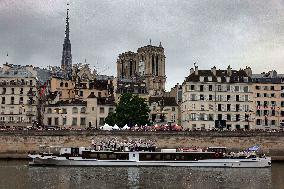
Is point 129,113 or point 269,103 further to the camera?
point 269,103

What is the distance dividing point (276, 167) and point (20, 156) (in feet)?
131

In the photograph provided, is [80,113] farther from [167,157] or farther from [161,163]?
[161,163]

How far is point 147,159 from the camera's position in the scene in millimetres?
74312

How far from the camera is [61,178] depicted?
57.4m

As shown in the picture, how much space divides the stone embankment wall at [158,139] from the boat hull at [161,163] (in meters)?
15.0

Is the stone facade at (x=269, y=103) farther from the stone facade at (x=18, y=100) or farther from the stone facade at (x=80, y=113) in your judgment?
the stone facade at (x=18, y=100)

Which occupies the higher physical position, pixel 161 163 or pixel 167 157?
pixel 167 157

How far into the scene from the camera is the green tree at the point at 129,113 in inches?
4200

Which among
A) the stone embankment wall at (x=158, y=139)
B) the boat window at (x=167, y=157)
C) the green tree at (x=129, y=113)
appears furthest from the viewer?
the green tree at (x=129, y=113)

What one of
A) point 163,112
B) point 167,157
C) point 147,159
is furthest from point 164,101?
point 147,159

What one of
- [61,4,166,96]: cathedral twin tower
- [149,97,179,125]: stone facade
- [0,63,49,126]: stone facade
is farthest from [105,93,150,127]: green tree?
[61,4,166,96]: cathedral twin tower

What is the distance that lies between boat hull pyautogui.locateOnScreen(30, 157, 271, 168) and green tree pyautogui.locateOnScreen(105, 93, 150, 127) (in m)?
32.1

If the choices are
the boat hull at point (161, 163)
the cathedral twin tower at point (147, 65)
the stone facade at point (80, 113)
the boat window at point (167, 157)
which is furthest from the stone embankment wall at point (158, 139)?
the cathedral twin tower at point (147, 65)

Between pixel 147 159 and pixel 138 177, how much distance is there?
51.2ft
